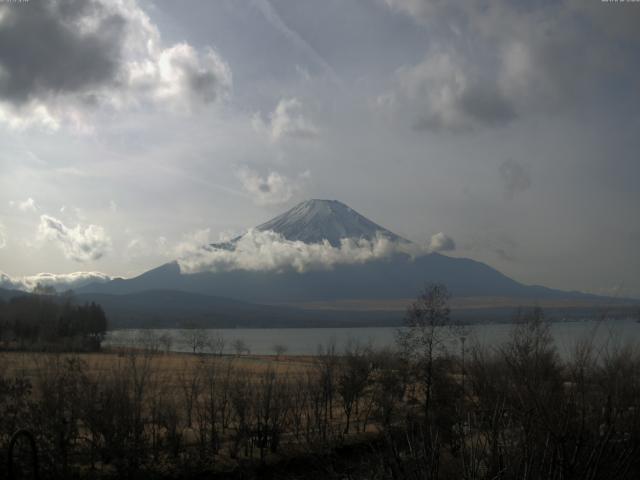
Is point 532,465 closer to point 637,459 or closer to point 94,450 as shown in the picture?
point 637,459

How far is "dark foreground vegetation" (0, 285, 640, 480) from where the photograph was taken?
23.0 feet

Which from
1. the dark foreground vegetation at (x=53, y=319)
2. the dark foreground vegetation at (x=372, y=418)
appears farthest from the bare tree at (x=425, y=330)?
the dark foreground vegetation at (x=53, y=319)

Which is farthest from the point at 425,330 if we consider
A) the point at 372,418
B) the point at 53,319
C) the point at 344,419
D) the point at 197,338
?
the point at 197,338

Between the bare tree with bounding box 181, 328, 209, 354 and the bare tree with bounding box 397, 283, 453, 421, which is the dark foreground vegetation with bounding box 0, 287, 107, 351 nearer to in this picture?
the bare tree with bounding box 181, 328, 209, 354

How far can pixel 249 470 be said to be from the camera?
22234mm

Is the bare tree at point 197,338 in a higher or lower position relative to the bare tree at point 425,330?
lower

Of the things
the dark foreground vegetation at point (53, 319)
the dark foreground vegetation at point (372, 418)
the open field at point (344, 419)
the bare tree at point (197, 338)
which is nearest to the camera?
the dark foreground vegetation at point (372, 418)

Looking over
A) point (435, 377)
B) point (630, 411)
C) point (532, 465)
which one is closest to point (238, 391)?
point (435, 377)

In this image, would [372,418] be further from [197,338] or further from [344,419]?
[197,338]

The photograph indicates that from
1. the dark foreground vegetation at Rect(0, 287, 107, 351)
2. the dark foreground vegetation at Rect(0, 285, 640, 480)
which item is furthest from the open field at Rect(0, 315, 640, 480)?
the dark foreground vegetation at Rect(0, 287, 107, 351)

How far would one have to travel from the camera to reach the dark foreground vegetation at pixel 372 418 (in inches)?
276

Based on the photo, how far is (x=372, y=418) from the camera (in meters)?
30.4

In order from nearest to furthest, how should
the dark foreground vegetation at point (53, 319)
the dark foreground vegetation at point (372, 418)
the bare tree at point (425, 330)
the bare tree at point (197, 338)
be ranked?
the dark foreground vegetation at point (372, 418) → the bare tree at point (425, 330) → the dark foreground vegetation at point (53, 319) → the bare tree at point (197, 338)

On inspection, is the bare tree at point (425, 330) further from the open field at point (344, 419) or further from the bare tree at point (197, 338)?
the bare tree at point (197, 338)
